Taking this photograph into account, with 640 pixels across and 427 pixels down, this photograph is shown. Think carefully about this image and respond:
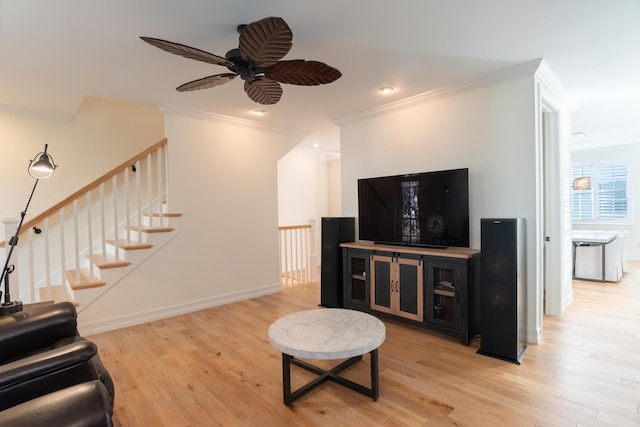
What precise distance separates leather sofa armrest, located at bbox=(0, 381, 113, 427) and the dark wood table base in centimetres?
116

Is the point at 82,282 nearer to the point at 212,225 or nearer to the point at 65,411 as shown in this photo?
the point at 212,225

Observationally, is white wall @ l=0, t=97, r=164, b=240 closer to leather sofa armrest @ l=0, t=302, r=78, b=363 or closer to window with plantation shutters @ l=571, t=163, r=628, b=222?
leather sofa armrest @ l=0, t=302, r=78, b=363

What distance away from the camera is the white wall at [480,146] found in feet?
9.36

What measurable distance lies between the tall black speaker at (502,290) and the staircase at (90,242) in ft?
11.5

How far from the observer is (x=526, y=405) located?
6.46ft

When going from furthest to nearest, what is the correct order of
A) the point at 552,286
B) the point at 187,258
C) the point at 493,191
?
the point at 187,258 → the point at 552,286 → the point at 493,191

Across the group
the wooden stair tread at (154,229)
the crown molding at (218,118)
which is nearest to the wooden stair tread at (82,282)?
the wooden stair tread at (154,229)

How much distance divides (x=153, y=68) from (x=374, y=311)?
334 cm

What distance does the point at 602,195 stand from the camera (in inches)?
281

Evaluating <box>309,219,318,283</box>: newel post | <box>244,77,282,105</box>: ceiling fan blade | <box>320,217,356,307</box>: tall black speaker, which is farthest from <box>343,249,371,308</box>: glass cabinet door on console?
<box>244,77,282,105</box>: ceiling fan blade

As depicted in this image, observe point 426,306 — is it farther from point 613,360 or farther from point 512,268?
point 613,360

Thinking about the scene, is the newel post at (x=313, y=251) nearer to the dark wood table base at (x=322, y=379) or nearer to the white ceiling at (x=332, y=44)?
the white ceiling at (x=332, y=44)

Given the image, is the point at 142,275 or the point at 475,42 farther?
the point at 142,275

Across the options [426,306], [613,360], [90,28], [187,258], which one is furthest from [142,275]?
[613,360]
